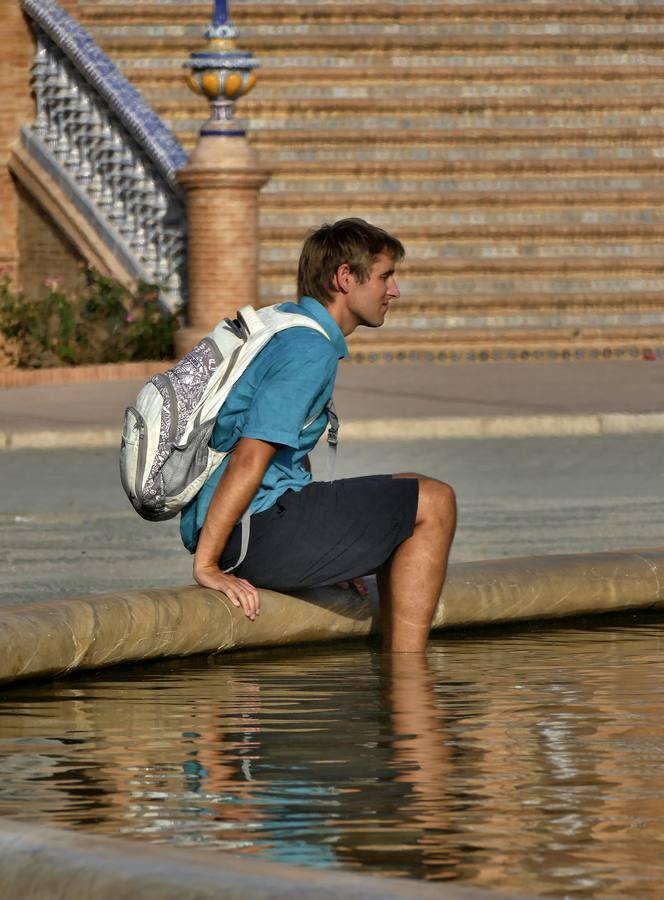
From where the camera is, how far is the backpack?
6375mm

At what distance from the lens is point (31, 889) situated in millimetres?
3605

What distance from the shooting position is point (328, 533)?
6.52m

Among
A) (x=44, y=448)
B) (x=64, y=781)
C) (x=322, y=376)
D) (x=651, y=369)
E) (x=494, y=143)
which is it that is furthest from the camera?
(x=494, y=143)

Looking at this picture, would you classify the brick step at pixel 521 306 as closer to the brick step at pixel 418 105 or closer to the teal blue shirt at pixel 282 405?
the brick step at pixel 418 105

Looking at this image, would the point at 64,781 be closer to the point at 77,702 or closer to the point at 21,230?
the point at 77,702

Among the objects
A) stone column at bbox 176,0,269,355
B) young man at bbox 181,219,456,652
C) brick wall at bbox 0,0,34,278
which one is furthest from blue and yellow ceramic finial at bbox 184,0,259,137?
young man at bbox 181,219,456,652

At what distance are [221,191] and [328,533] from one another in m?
12.6

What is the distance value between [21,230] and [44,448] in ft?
29.1

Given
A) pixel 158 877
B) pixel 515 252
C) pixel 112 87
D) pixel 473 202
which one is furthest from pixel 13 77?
pixel 158 877

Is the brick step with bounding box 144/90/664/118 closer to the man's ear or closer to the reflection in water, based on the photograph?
the reflection in water

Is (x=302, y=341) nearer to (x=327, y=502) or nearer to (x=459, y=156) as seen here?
(x=327, y=502)

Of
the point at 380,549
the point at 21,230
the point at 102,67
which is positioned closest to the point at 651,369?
the point at 102,67

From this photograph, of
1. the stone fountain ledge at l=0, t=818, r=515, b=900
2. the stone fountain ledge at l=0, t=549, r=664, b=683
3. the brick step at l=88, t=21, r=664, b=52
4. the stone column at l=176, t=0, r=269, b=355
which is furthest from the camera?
the brick step at l=88, t=21, r=664, b=52

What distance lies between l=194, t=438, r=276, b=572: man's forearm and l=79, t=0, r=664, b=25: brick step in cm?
1638
